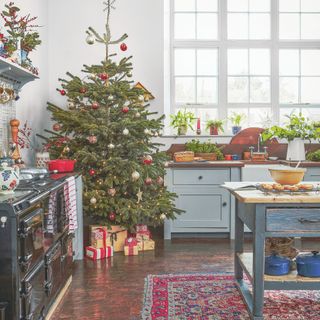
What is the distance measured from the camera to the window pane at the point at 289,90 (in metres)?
6.21

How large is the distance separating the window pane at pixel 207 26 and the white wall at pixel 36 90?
6.36 feet

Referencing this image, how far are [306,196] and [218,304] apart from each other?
101 cm

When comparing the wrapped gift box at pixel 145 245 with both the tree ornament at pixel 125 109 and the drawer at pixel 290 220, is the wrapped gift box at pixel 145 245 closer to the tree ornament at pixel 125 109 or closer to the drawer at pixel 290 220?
the tree ornament at pixel 125 109

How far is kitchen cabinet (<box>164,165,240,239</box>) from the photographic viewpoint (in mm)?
5180

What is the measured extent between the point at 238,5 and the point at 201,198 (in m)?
2.66

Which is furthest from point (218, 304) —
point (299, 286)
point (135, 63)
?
point (135, 63)

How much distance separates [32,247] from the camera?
234 cm

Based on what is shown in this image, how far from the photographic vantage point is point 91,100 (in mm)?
4629

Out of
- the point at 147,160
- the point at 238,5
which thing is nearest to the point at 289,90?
the point at 238,5

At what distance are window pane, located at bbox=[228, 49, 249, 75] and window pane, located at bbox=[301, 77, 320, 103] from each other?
777 mm

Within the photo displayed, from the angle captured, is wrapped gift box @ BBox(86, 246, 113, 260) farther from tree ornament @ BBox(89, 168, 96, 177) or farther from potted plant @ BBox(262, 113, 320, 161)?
potted plant @ BBox(262, 113, 320, 161)

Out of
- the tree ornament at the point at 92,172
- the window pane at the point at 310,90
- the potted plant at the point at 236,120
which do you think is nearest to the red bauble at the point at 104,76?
the tree ornament at the point at 92,172

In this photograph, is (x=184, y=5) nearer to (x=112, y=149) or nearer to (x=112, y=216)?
(x=112, y=149)

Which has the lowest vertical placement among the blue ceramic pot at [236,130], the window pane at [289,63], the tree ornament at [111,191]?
the tree ornament at [111,191]
